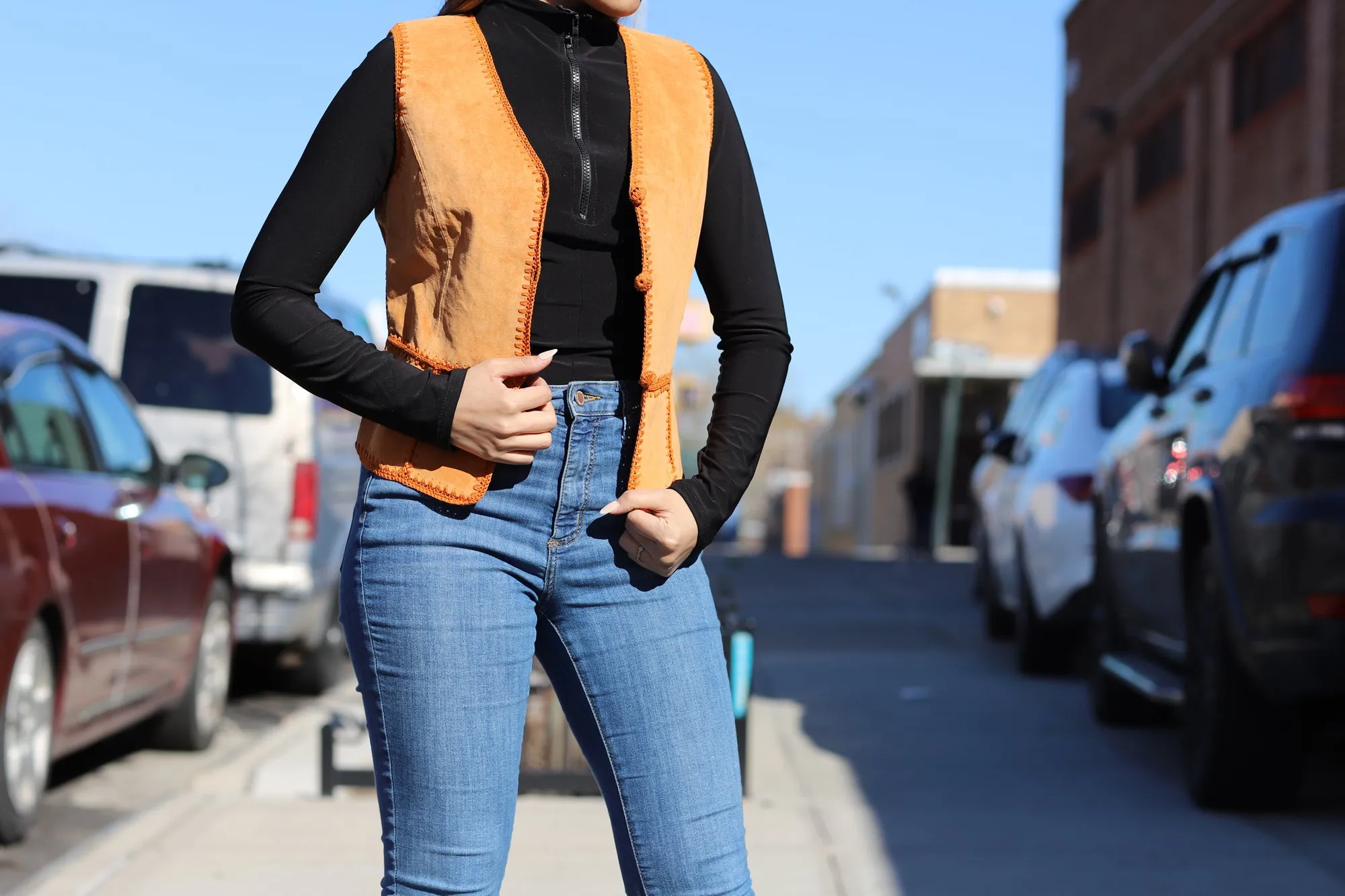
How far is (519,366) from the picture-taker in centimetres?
212

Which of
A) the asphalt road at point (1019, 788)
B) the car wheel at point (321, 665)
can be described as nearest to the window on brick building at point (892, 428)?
the asphalt road at point (1019, 788)

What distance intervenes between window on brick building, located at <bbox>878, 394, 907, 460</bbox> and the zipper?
160 ft

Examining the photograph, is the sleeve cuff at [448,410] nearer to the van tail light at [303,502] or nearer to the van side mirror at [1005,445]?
the van tail light at [303,502]

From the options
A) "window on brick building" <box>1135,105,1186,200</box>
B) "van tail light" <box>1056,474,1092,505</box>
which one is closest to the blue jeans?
"van tail light" <box>1056,474,1092,505</box>

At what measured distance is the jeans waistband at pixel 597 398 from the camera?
7.14 ft

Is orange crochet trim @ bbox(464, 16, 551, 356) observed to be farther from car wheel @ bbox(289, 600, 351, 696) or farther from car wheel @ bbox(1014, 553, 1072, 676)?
car wheel @ bbox(1014, 553, 1072, 676)

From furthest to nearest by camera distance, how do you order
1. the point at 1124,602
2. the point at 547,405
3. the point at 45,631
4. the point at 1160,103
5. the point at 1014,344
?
1. the point at 1014,344
2. the point at 1160,103
3. the point at 1124,602
4. the point at 45,631
5. the point at 547,405

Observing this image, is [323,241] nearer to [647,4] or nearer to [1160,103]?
[647,4]

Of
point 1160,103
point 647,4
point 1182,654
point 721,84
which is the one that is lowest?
point 1182,654

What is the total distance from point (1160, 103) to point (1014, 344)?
2293 cm

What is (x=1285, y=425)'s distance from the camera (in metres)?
4.98

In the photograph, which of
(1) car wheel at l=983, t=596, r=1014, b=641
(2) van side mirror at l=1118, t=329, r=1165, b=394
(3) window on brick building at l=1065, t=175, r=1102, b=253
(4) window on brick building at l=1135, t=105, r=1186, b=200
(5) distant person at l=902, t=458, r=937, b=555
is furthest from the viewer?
(5) distant person at l=902, t=458, r=937, b=555

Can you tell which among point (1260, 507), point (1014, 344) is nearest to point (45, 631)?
point (1260, 507)

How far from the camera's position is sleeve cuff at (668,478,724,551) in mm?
2180
